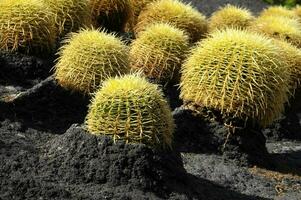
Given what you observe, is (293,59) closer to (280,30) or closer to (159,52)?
(280,30)

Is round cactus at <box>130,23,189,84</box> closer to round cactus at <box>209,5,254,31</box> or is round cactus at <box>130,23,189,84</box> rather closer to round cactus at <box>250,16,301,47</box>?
round cactus at <box>250,16,301,47</box>

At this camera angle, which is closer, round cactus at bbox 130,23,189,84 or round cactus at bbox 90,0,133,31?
round cactus at bbox 130,23,189,84

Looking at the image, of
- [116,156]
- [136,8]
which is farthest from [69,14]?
[116,156]

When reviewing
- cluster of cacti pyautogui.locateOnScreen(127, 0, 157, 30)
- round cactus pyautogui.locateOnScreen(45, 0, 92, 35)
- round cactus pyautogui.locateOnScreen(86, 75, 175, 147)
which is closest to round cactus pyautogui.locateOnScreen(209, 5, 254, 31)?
cluster of cacti pyautogui.locateOnScreen(127, 0, 157, 30)

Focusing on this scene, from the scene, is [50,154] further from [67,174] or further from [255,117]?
[255,117]

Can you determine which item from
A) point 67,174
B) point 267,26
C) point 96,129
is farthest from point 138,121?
point 267,26
